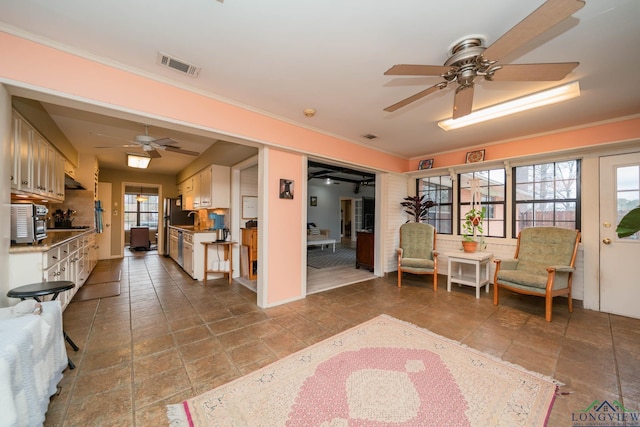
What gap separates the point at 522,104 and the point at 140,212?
40.5 ft

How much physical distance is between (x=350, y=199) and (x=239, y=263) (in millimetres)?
7212

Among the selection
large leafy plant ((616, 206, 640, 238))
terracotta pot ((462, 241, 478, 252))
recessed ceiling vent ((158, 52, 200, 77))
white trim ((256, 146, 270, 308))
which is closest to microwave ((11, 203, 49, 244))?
recessed ceiling vent ((158, 52, 200, 77))

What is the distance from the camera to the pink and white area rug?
4.83ft

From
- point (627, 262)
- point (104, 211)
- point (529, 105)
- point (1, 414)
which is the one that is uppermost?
point (529, 105)

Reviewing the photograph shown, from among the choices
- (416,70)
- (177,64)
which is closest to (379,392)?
(416,70)

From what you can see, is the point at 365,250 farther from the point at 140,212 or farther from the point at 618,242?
the point at 140,212

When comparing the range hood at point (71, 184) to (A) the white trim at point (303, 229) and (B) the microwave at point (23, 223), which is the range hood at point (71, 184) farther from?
(A) the white trim at point (303, 229)

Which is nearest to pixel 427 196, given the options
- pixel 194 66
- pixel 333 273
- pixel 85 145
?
pixel 333 273

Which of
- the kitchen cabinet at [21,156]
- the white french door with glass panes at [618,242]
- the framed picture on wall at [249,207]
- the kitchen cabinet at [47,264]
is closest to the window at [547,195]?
the white french door with glass panes at [618,242]

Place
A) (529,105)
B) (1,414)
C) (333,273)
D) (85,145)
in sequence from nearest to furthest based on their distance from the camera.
→ (1,414), (529,105), (85,145), (333,273)

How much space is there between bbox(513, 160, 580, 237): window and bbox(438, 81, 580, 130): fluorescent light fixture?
1.61 m

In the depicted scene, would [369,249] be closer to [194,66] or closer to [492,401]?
[492,401]

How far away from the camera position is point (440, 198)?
5191 mm

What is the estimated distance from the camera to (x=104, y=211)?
670 cm
